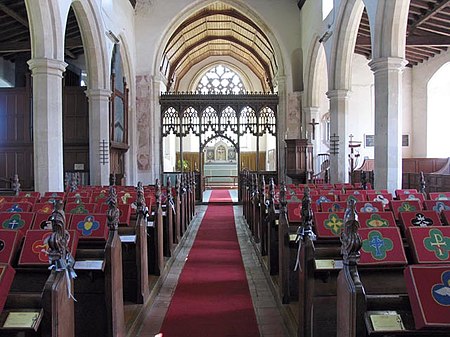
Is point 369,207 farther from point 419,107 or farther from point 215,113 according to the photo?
point 419,107

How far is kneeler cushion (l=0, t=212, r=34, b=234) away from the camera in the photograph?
3.04 metres

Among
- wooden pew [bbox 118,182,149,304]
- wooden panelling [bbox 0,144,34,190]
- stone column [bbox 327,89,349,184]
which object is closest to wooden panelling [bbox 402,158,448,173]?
stone column [bbox 327,89,349,184]

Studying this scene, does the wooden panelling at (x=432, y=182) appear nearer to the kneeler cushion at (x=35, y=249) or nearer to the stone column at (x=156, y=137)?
the stone column at (x=156, y=137)

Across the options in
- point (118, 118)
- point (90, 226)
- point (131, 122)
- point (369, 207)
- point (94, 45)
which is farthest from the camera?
point (131, 122)

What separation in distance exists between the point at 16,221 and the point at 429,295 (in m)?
2.77

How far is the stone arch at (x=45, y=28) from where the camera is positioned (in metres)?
7.01

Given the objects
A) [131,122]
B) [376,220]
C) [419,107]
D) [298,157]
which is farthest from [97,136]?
[419,107]

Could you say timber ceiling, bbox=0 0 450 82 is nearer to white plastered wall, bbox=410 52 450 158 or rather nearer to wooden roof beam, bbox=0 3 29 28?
wooden roof beam, bbox=0 3 29 28

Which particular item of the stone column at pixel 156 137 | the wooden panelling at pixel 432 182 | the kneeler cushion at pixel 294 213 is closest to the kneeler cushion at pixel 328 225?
the kneeler cushion at pixel 294 213

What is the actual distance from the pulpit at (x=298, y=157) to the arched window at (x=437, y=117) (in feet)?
16.5

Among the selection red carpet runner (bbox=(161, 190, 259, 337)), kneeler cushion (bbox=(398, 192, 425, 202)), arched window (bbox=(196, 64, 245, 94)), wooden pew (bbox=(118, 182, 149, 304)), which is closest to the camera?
red carpet runner (bbox=(161, 190, 259, 337))

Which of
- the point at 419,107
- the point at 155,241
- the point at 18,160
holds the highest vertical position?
the point at 419,107

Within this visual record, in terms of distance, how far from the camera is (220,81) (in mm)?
25172

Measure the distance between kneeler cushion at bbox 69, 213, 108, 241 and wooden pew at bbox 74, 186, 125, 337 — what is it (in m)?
0.43
